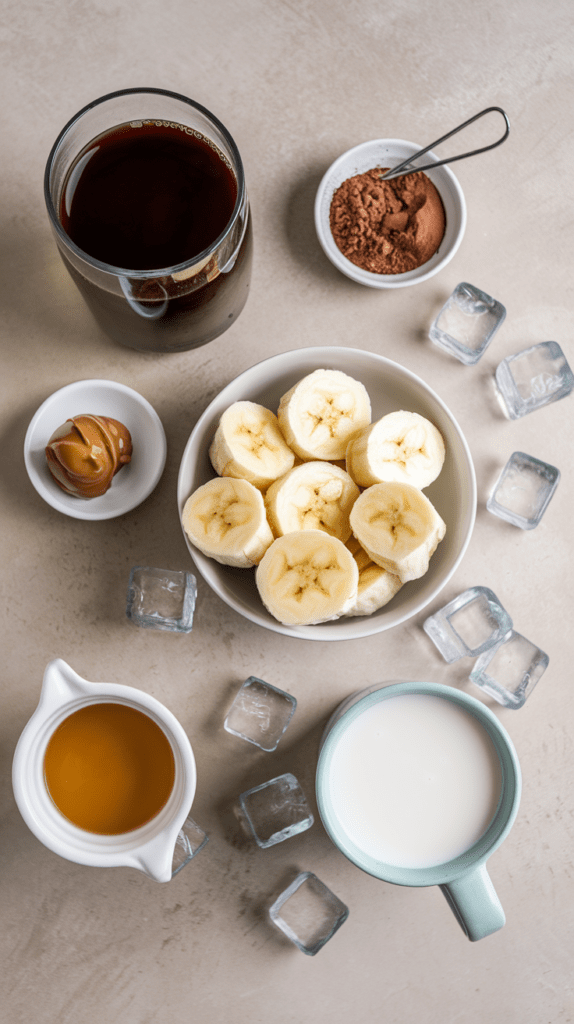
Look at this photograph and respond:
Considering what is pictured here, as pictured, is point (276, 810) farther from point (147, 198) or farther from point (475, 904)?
point (147, 198)

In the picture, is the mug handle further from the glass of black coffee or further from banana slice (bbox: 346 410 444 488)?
the glass of black coffee

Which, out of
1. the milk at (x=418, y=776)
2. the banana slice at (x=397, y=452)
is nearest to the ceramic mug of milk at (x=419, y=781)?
the milk at (x=418, y=776)

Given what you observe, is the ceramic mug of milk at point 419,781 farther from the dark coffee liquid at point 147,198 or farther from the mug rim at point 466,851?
the dark coffee liquid at point 147,198

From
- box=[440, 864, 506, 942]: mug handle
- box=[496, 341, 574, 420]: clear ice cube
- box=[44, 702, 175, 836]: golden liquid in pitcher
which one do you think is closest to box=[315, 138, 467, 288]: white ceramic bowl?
box=[496, 341, 574, 420]: clear ice cube

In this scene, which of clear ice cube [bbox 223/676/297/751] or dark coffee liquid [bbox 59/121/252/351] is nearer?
dark coffee liquid [bbox 59/121/252/351]

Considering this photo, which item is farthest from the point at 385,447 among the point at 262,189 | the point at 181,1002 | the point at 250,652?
the point at 181,1002
